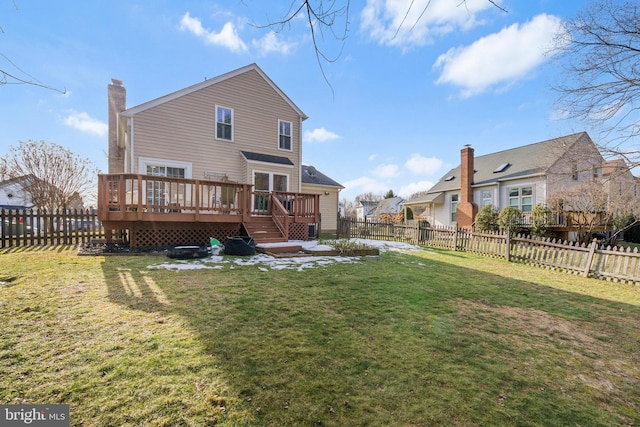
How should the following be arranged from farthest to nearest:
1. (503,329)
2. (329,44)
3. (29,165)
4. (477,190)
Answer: (477,190) → (29,165) → (503,329) → (329,44)

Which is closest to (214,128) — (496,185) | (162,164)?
(162,164)

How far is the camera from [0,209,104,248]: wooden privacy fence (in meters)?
8.73

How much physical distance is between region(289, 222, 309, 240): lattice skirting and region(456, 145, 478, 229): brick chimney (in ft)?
44.7

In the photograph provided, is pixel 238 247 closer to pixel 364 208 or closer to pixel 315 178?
pixel 315 178

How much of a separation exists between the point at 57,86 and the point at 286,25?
108 inches

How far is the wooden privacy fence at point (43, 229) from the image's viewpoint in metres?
8.73

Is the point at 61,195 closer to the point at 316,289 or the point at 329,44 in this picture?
the point at 316,289

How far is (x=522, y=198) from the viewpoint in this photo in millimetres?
18250

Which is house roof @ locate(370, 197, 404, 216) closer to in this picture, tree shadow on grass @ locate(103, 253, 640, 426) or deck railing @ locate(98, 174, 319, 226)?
deck railing @ locate(98, 174, 319, 226)

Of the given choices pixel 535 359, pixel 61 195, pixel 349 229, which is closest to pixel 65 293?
pixel 535 359

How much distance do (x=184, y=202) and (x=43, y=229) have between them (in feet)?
19.6

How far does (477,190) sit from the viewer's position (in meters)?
20.5

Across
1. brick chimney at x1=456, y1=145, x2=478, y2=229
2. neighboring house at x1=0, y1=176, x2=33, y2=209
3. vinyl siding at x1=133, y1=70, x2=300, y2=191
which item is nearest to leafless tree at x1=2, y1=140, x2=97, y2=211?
neighboring house at x1=0, y1=176, x2=33, y2=209

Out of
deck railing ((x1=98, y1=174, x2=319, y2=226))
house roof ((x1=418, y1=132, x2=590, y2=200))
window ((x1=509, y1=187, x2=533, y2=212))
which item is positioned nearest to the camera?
deck railing ((x1=98, y1=174, x2=319, y2=226))
